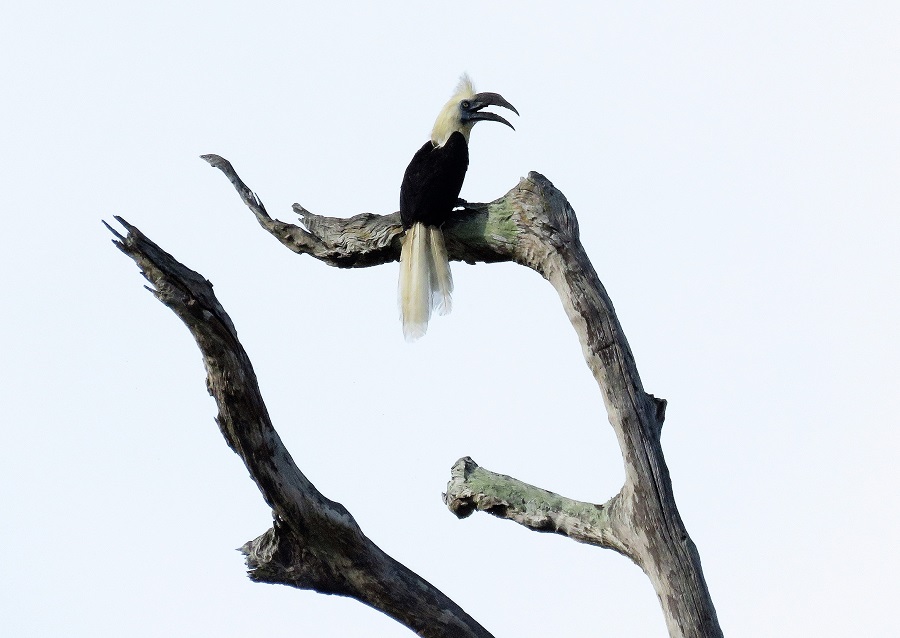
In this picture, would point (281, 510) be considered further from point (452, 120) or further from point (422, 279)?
point (452, 120)

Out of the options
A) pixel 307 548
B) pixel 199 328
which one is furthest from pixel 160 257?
pixel 307 548

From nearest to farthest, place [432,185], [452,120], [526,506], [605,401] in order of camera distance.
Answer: [605,401], [526,506], [432,185], [452,120]

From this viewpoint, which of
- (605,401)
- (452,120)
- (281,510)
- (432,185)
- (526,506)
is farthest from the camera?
(452,120)

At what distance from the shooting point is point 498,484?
4539 millimetres

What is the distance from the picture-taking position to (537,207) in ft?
15.1

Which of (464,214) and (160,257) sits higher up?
(464,214)

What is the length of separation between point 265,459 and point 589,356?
1.39 metres

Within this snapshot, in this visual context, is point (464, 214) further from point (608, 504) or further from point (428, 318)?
point (608, 504)

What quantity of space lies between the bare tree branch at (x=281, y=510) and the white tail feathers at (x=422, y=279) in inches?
52.5

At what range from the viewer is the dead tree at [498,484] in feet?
12.0

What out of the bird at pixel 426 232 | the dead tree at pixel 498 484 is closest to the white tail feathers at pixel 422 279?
the bird at pixel 426 232

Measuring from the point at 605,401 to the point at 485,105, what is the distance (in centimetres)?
190

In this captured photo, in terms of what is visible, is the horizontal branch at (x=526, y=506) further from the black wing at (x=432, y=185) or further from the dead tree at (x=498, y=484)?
the black wing at (x=432, y=185)

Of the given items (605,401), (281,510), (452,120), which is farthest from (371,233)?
(281,510)
